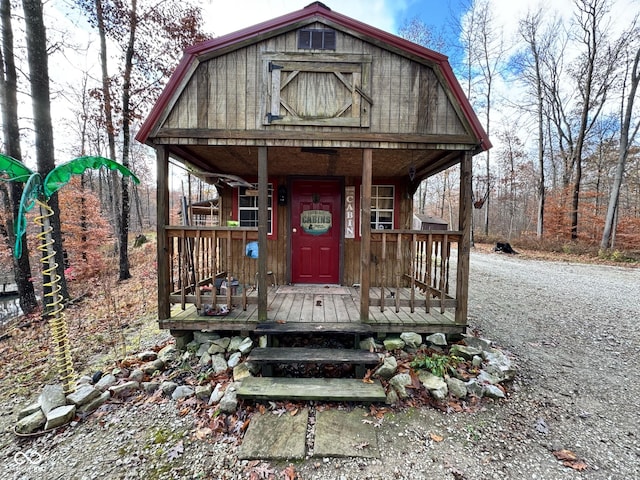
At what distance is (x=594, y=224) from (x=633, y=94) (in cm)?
597

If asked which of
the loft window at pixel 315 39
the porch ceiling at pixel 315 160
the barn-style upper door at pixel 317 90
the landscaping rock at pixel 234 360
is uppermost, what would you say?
the loft window at pixel 315 39

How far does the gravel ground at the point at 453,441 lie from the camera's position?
1922 mm

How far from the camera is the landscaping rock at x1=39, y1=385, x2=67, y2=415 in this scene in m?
2.47

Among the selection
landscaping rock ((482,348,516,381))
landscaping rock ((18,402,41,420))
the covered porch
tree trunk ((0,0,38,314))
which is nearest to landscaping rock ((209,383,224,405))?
the covered porch

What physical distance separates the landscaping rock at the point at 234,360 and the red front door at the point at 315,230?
2345mm

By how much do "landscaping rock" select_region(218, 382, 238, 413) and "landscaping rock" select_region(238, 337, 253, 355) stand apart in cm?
56

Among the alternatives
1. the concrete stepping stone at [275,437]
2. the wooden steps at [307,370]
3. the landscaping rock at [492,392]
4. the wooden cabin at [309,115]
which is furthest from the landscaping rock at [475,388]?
the concrete stepping stone at [275,437]

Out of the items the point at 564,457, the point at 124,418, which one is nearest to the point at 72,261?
the point at 124,418

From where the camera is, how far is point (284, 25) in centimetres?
317

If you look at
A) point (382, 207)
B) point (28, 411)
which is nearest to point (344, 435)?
point (28, 411)

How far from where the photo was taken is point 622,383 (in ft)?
9.37

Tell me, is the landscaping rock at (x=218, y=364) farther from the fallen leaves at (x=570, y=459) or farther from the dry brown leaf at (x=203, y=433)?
the fallen leaves at (x=570, y=459)

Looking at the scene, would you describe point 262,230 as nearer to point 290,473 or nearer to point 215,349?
→ point 215,349

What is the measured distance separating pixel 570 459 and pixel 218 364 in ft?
10.7
